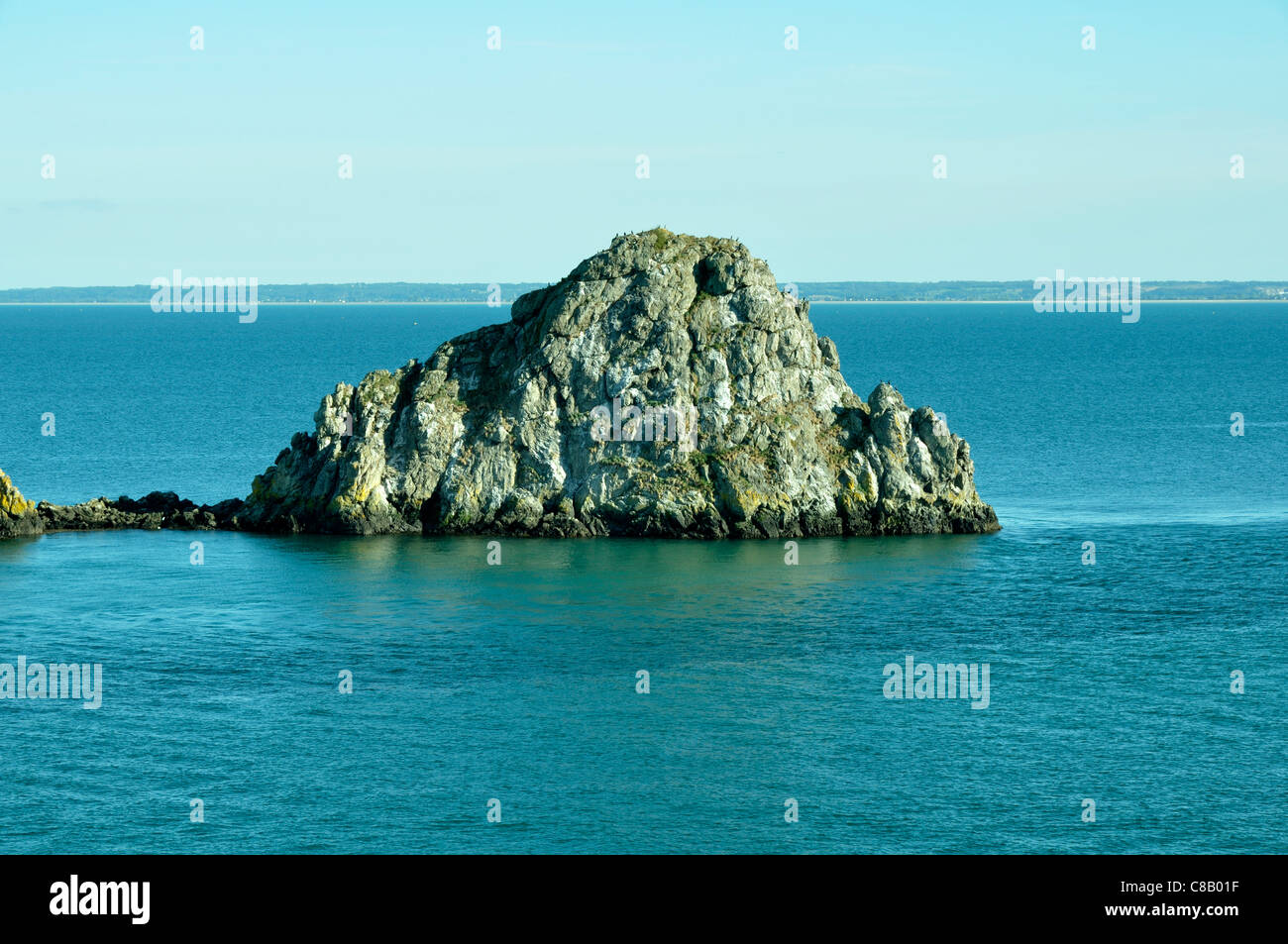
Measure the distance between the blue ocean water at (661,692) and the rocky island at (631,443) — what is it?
2813 millimetres

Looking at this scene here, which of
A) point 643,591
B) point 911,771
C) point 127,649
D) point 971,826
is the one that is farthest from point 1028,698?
point 127,649

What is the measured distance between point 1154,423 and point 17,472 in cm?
11324

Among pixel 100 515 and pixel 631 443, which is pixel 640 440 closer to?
pixel 631 443

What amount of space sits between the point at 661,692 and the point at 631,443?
3258cm

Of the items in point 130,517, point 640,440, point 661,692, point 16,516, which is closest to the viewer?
point 661,692

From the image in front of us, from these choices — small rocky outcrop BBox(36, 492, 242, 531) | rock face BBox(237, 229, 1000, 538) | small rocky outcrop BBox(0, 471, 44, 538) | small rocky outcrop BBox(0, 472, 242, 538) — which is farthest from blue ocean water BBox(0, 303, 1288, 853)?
rock face BBox(237, 229, 1000, 538)

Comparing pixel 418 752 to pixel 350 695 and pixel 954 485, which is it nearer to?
pixel 350 695

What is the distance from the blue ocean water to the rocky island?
9.23 ft

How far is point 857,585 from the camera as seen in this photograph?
245 ft

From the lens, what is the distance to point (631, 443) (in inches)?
3457

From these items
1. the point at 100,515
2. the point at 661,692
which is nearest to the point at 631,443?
the point at 661,692

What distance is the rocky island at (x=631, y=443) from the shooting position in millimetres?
86875

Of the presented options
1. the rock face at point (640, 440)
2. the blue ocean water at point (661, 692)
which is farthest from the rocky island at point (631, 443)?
the blue ocean water at point (661, 692)

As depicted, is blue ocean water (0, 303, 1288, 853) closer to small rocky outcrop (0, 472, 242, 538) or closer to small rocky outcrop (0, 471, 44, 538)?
small rocky outcrop (0, 471, 44, 538)
